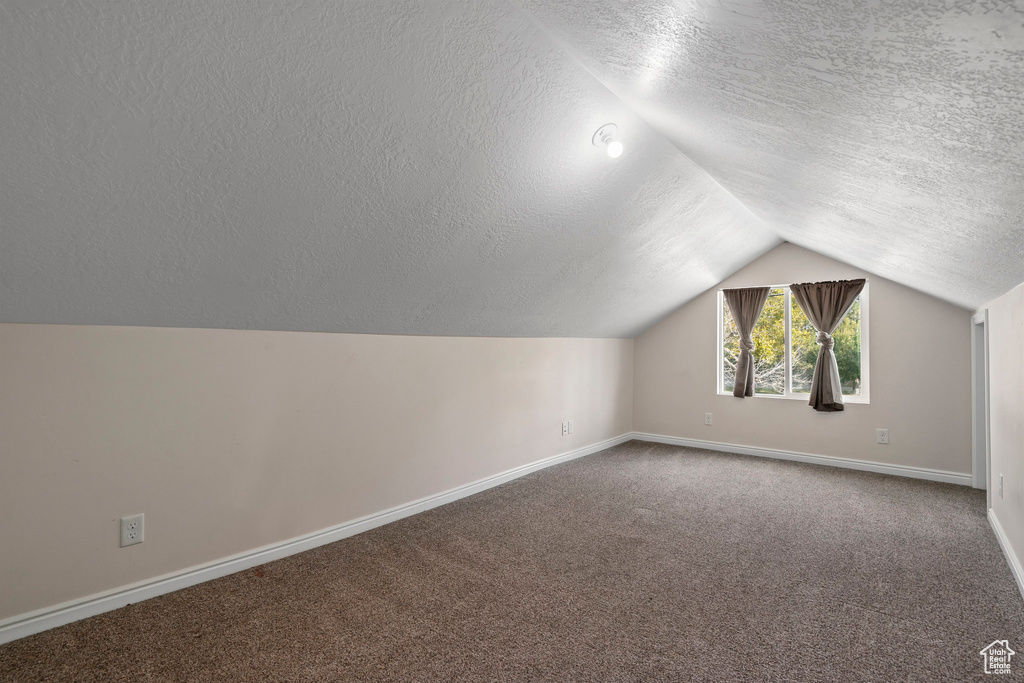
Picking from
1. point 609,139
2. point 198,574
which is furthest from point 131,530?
point 609,139

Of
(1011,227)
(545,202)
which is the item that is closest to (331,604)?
(545,202)

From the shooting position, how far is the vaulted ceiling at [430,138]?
45.3 inches

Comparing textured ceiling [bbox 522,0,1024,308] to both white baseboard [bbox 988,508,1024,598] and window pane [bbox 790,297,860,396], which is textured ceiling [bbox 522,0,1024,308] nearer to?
white baseboard [bbox 988,508,1024,598]

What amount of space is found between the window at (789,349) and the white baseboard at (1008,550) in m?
1.55

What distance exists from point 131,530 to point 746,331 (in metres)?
5.13

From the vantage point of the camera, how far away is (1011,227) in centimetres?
163

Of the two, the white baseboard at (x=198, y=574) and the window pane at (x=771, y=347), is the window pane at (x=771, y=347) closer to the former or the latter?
the window pane at (x=771, y=347)

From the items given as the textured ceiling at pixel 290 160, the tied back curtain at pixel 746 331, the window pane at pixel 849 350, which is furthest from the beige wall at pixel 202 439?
the window pane at pixel 849 350

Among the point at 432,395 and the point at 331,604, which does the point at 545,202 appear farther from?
the point at 331,604

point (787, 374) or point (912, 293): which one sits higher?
point (912, 293)

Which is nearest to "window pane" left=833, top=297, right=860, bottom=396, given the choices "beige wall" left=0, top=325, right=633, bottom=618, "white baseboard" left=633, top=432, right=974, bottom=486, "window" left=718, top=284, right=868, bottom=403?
"window" left=718, top=284, right=868, bottom=403

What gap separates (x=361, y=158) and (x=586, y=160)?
115 cm

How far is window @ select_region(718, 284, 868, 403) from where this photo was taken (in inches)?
187

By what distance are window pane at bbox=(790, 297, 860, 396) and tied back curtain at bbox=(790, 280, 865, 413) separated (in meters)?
0.08
